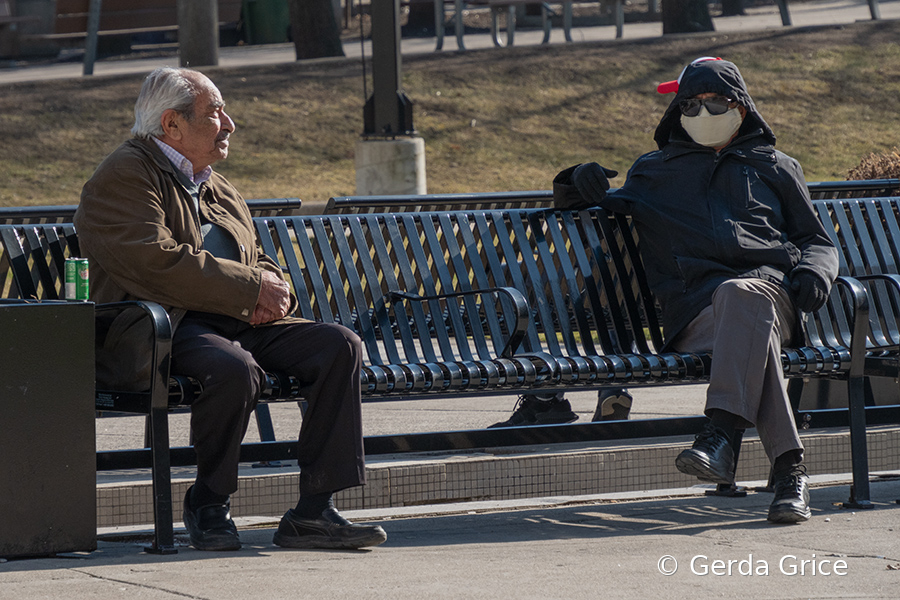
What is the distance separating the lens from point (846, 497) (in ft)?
17.1

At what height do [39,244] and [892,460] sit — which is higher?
[39,244]

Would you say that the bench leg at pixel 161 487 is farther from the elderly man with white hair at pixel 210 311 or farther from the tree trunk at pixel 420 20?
the tree trunk at pixel 420 20

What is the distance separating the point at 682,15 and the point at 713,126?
1639cm

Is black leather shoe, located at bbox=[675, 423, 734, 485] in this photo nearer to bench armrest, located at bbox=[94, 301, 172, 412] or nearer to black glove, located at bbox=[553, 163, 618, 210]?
black glove, located at bbox=[553, 163, 618, 210]

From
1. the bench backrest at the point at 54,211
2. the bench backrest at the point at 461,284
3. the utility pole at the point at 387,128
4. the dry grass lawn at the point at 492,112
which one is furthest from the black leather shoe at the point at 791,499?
the dry grass lawn at the point at 492,112

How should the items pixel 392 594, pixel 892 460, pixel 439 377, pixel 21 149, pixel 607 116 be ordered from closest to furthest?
pixel 392 594
pixel 439 377
pixel 892 460
pixel 21 149
pixel 607 116

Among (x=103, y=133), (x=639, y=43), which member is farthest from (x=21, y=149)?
(x=639, y=43)

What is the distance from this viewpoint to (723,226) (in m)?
5.18

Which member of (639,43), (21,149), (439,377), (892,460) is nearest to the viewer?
(439,377)

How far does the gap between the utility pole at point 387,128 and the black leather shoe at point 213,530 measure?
825 centimetres

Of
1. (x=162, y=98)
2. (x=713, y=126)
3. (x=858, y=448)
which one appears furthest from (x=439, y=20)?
(x=162, y=98)

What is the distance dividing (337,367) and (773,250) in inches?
69.3

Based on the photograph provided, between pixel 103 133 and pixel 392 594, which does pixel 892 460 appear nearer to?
pixel 392 594

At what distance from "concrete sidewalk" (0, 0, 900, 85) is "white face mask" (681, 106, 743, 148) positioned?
1443cm
